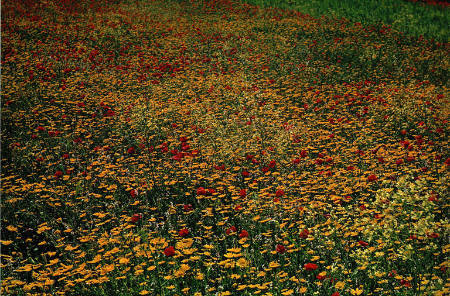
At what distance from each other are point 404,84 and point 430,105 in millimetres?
1723

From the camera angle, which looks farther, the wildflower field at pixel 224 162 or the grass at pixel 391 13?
the grass at pixel 391 13

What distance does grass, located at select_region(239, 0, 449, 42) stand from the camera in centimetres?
1351

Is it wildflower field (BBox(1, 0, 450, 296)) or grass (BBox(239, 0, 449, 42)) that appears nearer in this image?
wildflower field (BBox(1, 0, 450, 296))

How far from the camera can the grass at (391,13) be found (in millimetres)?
13508

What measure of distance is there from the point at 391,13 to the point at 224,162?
1432 cm

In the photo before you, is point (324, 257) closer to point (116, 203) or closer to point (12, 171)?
point (116, 203)

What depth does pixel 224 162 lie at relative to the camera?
5.27 m

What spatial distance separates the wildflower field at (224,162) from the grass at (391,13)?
1.32m

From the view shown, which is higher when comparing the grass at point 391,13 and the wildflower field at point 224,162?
the grass at point 391,13

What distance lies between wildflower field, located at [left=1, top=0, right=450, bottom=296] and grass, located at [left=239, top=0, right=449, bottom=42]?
1320 millimetres

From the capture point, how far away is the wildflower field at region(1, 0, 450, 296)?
3145 mm

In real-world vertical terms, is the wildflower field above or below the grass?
below

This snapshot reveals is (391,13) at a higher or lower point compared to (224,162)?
higher

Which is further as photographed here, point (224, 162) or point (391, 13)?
point (391, 13)
